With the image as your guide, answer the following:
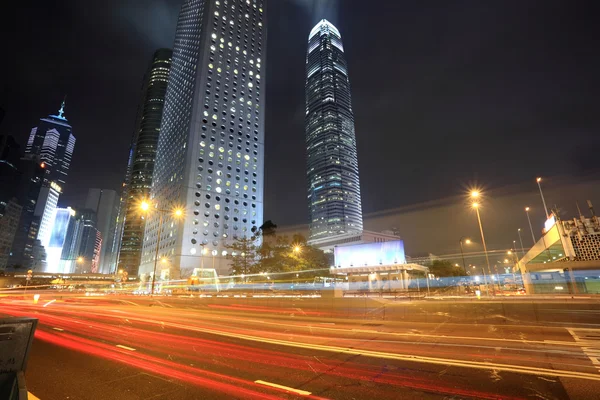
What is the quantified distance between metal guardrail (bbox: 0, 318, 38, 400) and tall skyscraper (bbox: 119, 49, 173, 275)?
150337 mm

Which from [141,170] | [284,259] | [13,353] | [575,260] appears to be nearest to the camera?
[13,353]

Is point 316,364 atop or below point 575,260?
below

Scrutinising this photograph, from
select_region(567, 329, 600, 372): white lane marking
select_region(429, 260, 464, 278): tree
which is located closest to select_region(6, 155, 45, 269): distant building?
select_region(429, 260, 464, 278): tree

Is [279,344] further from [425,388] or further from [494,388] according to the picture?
[494,388]

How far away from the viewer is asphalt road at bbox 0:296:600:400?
16.6 feet

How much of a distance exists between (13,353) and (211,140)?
306ft

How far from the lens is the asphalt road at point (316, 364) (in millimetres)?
5047

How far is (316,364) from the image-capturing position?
6660 millimetres

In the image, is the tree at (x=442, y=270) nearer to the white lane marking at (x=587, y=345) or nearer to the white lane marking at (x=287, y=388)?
the white lane marking at (x=587, y=345)

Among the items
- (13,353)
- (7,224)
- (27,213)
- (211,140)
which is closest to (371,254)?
(211,140)

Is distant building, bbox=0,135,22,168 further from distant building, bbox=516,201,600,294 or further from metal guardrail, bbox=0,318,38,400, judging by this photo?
distant building, bbox=516,201,600,294

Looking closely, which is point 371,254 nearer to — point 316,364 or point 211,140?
point 211,140

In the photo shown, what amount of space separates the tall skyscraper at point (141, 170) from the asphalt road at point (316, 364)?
145 m

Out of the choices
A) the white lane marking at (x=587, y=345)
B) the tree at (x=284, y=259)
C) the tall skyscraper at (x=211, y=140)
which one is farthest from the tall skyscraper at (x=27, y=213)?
the white lane marking at (x=587, y=345)
